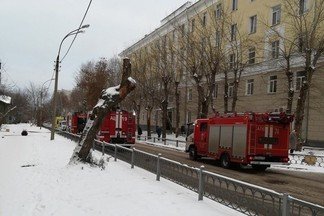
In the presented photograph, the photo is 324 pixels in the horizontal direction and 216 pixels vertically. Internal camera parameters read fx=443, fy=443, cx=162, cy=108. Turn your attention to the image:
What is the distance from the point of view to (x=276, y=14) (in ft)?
127

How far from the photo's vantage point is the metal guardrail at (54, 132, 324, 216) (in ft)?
23.6

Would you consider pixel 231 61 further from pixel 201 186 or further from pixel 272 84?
pixel 201 186

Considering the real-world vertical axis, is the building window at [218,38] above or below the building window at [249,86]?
above

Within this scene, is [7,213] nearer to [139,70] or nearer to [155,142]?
Answer: [155,142]

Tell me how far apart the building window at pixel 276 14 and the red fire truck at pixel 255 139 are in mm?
19146

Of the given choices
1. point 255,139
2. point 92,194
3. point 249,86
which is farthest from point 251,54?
point 92,194

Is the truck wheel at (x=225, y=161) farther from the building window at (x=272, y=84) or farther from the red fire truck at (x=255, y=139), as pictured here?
the building window at (x=272, y=84)

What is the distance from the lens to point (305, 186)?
15.7 metres

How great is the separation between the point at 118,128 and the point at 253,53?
17372 mm

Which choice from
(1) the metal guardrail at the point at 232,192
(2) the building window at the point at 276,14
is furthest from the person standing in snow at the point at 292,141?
(2) the building window at the point at 276,14

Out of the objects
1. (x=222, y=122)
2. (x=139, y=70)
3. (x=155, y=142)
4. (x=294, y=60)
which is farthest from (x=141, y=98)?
(x=222, y=122)

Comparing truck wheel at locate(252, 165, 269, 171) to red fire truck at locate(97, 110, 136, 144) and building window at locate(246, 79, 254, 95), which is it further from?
building window at locate(246, 79, 254, 95)

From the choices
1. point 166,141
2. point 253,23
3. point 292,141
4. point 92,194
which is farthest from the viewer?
point 166,141

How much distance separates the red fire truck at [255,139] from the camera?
1998 cm
